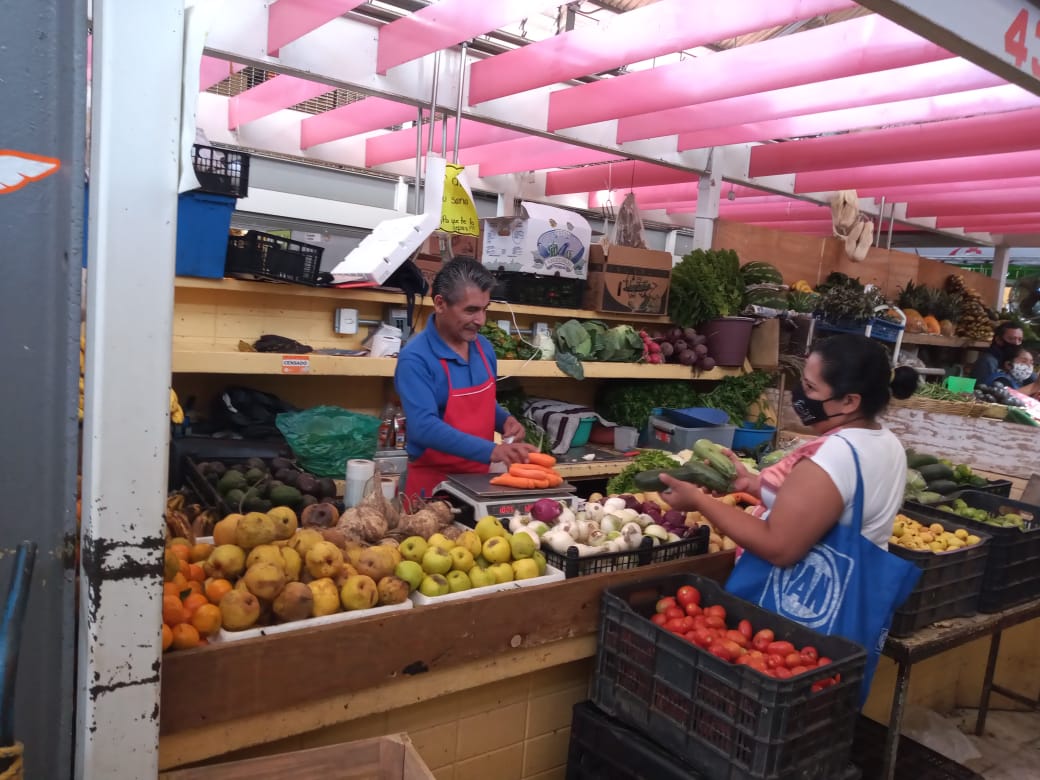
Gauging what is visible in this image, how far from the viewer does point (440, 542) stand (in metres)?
2.56

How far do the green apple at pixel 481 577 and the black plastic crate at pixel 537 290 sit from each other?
134 inches

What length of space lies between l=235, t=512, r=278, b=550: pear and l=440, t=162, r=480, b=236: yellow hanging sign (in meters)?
2.99

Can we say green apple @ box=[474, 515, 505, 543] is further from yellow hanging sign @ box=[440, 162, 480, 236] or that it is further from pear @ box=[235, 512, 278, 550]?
yellow hanging sign @ box=[440, 162, 480, 236]

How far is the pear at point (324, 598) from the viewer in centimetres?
217

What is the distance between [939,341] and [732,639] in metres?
7.36

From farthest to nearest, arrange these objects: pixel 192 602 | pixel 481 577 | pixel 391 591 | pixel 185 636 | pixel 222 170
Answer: pixel 222 170, pixel 481 577, pixel 391 591, pixel 192 602, pixel 185 636

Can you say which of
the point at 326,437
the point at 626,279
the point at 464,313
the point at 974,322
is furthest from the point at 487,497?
the point at 974,322

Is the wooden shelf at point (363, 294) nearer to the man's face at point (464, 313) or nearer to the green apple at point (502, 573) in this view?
the man's face at point (464, 313)

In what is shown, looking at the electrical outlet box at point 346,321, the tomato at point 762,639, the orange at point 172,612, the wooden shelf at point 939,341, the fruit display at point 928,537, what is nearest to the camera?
the orange at point 172,612

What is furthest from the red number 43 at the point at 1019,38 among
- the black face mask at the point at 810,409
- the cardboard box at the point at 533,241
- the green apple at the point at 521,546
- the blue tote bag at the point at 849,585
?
the cardboard box at the point at 533,241

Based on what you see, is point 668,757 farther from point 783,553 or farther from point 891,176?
point 891,176

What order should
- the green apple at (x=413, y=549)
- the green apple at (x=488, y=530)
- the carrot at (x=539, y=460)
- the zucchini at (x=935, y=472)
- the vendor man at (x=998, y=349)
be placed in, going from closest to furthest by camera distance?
the green apple at (x=413, y=549) → the green apple at (x=488, y=530) → the carrot at (x=539, y=460) → the zucchini at (x=935, y=472) → the vendor man at (x=998, y=349)

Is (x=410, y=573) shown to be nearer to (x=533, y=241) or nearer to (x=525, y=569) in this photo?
(x=525, y=569)

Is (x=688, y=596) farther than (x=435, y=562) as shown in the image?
Yes
